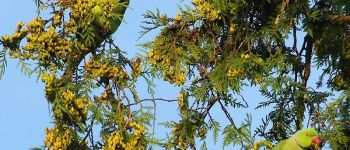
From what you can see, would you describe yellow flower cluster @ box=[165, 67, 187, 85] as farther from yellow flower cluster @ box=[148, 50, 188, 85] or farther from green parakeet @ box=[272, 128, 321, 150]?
green parakeet @ box=[272, 128, 321, 150]

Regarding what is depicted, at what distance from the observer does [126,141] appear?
341 cm

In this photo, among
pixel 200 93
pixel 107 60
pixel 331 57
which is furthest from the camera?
pixel 331 57

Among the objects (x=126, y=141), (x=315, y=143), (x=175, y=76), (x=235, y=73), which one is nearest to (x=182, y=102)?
(x=175, y=76)

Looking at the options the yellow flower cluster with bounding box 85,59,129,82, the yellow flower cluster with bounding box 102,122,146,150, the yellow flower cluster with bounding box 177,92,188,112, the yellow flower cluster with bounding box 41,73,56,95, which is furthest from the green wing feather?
the yellow flower cluster with bounding box 41,73,56,95

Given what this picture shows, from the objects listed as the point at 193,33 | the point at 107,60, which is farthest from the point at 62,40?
the point at 193,33

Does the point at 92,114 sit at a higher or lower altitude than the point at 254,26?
lower

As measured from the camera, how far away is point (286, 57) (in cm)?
418

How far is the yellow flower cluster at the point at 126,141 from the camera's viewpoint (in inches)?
131

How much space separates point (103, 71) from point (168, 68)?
363 millimetres

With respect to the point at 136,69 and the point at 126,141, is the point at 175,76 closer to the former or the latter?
the point at 136,69

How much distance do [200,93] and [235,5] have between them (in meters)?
0.48

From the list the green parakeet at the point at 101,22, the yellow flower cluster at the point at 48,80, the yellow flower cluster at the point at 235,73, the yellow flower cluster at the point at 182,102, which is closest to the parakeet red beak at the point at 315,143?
the yellow flower cluster at the point at 235,73

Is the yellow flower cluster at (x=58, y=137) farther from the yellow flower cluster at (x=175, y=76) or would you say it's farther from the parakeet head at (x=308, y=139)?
the parakeet head at (x=308, y=139)

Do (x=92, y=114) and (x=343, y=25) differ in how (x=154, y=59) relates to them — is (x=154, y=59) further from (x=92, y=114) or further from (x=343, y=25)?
(x=343, y=25)
